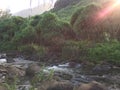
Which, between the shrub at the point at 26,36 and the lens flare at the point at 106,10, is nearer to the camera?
the lens flare at the point at 106,10

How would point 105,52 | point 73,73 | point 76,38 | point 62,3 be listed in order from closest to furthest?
point 73,73
point 105,52
point 76,38
point 62,3

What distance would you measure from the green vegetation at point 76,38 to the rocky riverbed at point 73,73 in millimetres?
2578

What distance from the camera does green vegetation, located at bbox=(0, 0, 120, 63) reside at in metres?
41.8

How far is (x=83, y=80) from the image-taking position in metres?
30.1

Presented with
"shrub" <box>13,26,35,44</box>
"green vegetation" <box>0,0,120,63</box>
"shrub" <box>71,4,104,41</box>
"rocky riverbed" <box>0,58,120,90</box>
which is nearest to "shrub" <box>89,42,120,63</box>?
"green vegetation" <box>0,0,120,63</box>

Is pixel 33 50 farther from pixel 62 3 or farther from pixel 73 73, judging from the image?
pixel 62 3

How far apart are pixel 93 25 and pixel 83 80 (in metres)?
16.0

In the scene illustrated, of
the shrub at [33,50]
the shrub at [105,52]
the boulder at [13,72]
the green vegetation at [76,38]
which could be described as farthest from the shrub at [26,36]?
the boulder at [13,72]

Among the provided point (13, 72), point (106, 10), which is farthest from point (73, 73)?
point (106, 10)

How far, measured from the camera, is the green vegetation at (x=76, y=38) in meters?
41.8

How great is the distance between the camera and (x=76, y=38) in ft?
164

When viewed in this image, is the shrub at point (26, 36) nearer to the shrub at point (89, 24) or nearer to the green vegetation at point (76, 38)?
the green vegetation at point (76, 38)

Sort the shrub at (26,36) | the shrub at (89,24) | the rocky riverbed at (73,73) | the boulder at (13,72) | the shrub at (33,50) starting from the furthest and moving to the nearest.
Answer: the shrub at (26,36) → the shrub at (33,50) → the shrub at (89,24) → the boulder at (13,72) → the rocky riverbed at (73,73)

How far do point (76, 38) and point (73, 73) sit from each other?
16.9m
